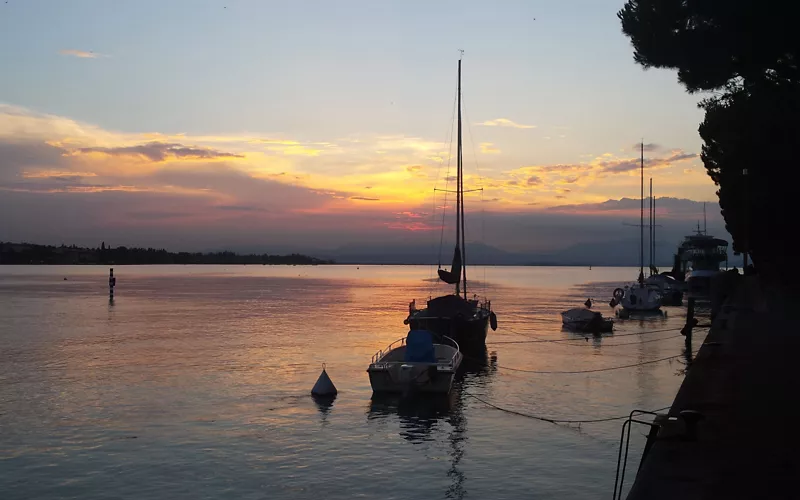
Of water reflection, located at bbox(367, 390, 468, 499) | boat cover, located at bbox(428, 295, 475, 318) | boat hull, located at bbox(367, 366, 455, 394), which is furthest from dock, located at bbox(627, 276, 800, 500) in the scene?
boat cover, located at bbox(428, 295, 475, 318)

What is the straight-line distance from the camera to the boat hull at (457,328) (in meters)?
39.2

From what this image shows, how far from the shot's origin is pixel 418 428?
22.8 meters

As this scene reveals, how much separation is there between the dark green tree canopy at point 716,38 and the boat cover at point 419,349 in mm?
13009

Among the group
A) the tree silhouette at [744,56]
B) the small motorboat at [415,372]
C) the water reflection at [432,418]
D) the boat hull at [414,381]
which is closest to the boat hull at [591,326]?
the tree silhouette at [744,56]

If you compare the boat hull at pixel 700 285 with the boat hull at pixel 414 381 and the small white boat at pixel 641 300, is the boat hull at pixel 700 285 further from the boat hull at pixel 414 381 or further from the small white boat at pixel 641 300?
the boat hull at pixel 414 381

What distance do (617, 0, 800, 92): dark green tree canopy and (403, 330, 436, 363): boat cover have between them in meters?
13.0

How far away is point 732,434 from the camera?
12375 mm

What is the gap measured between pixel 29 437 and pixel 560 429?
51.8 ft

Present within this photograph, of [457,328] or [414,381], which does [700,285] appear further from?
[414,381]

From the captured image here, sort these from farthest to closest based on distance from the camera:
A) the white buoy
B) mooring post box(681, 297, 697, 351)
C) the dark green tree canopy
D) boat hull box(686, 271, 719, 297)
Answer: boat hull box(686, 271, 719, 297)
mooring post box(681, 297, 697, 351)
the white buoy
the dark green tree canopy

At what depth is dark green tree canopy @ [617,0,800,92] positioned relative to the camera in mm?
18203

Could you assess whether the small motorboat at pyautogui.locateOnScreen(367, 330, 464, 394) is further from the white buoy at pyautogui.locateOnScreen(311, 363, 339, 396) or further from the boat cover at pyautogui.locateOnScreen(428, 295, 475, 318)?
the boat cover at pyautogui.locateOnScreen(428, 295, 475, 318)

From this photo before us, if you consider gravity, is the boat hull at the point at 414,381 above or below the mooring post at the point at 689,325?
below

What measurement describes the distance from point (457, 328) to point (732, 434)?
2761 centimetres
